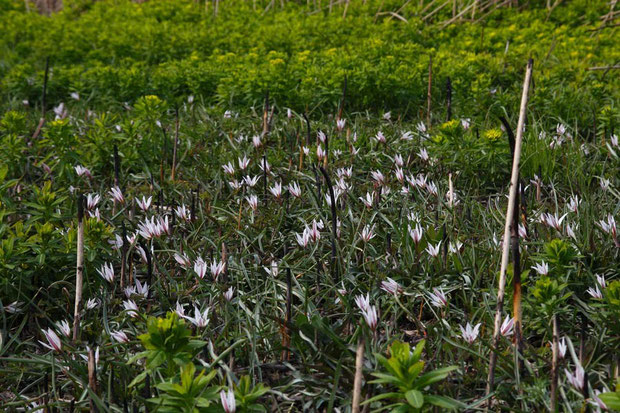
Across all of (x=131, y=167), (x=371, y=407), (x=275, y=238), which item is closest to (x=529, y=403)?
(x=371, y=407)

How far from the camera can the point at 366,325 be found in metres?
2.32

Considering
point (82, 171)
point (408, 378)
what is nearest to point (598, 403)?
point (408, 378)

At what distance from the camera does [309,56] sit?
616cm

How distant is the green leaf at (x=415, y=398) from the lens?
1.75m

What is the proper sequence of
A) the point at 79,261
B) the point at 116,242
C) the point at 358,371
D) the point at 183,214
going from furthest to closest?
the point at 183,214, the point at 116,242, the point at 79,261, the point at 358,371

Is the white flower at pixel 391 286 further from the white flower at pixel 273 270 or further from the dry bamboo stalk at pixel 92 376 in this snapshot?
the dry bamboo stalk at pixel 92 376

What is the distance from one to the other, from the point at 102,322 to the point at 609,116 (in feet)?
11.5

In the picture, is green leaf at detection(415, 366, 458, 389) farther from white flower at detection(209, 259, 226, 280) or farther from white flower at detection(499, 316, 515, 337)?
white flower at detection(209, 259, 226, 280)

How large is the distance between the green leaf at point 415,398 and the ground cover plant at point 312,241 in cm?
1

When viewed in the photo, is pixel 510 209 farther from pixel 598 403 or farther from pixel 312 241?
pixel 312 241

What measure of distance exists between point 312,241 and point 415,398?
145cm

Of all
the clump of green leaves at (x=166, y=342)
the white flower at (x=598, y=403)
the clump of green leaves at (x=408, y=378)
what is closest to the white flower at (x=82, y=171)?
the clump of green leaves at (x=166, y=342)

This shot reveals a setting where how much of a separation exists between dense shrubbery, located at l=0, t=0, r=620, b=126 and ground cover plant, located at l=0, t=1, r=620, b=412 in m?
0.04

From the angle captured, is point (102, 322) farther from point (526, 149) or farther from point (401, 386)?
point (526, 149)
